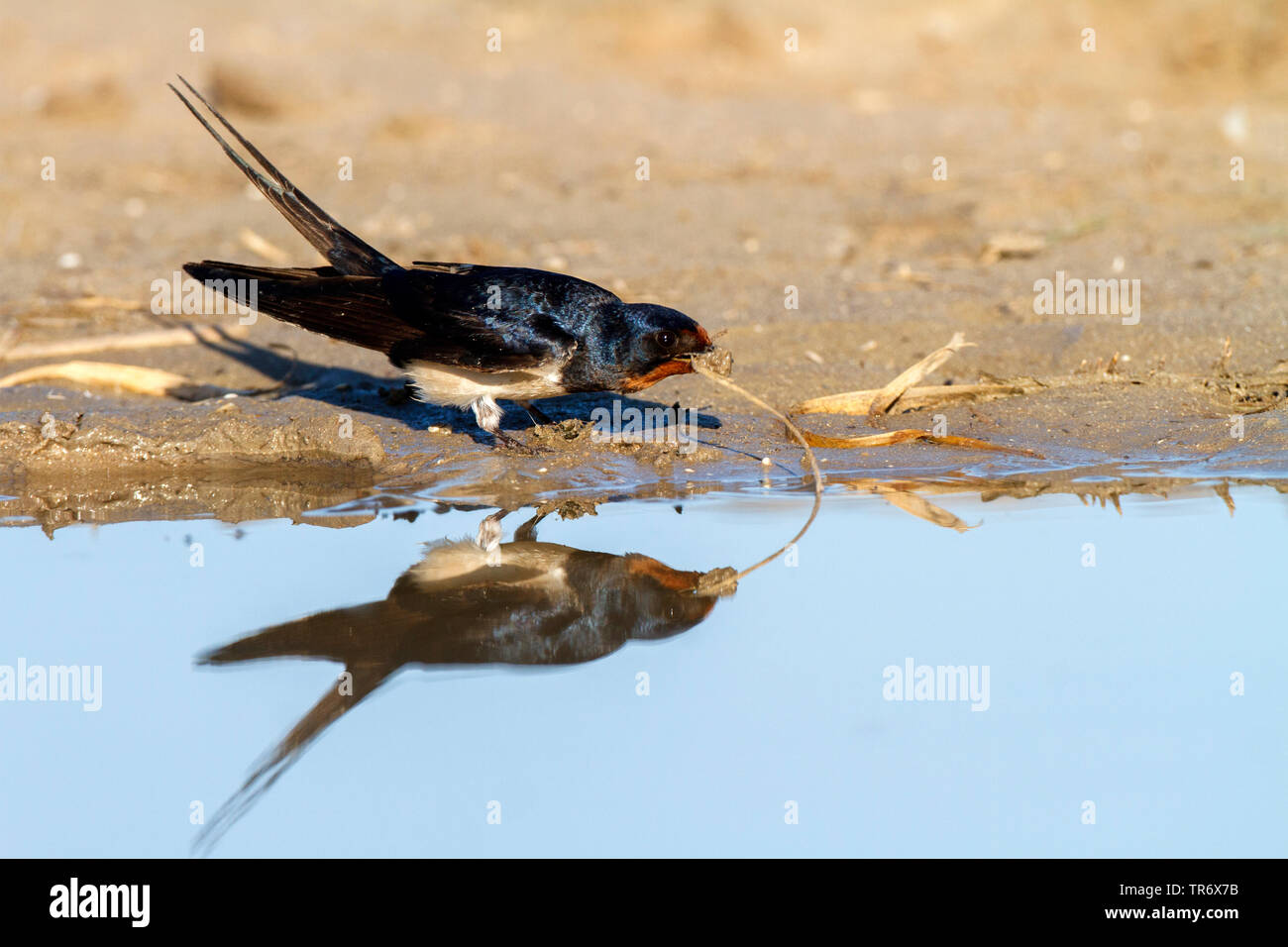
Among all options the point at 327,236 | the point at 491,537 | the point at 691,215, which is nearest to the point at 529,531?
the point at 491,537

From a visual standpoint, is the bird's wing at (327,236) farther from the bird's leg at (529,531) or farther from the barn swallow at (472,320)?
the bird's leg at (529,531)

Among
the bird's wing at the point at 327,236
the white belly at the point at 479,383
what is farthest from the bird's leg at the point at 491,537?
the bird's wing at the point at 327,236

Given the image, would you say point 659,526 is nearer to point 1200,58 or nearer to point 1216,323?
point 1216,323

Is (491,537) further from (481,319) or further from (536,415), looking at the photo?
(536,415)

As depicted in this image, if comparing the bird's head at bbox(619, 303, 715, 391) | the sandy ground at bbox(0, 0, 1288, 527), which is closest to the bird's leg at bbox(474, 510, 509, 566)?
the sandy ground at bbox(0, 0, 1288, 527)

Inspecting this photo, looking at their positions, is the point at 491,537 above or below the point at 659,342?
below

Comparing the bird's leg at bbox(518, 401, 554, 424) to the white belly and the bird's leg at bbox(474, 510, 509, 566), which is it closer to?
the white belly
